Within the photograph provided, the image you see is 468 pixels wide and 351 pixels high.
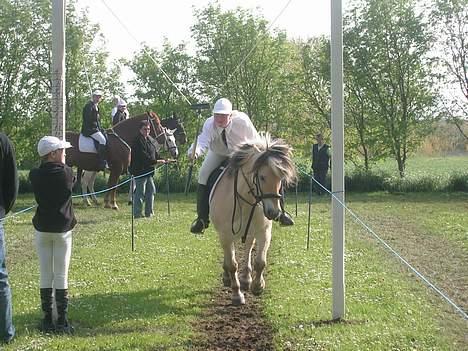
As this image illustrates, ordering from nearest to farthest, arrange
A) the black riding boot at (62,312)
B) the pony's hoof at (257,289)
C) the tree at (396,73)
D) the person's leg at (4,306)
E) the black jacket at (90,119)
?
the person's leg at (4,306) → the black riding boot at (62,312) → the pony's hoof at (257,289) → the black jacket at (90,119) → the tree at (396,73)

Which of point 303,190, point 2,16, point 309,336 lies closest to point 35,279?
point 309,336

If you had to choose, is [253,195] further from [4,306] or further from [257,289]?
[4,306]

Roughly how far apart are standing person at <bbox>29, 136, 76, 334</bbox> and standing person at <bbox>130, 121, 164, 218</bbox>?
32.4ft

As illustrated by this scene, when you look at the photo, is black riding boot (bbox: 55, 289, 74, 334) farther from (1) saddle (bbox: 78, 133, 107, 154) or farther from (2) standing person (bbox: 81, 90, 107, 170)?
(1) saddle (bbox: 78, 133, 107, 154)

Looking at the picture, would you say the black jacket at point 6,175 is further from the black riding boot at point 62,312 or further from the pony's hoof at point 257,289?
the pony's hoof at point 257,289

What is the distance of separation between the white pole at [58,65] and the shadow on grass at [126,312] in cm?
209

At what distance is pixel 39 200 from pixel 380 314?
3.95 m

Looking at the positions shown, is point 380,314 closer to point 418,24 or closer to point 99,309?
point 99,309

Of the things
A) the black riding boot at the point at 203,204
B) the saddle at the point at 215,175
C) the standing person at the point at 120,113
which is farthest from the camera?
the standing person at the point at 120,113

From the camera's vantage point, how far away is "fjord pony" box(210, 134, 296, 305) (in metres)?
7.62

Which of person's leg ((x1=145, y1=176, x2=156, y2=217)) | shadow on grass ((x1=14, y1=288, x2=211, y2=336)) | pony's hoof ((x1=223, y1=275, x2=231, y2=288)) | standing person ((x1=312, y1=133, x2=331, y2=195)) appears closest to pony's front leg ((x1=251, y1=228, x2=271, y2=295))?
pony's hoof ((x1=223, y1=275, x2=231, y2=288))

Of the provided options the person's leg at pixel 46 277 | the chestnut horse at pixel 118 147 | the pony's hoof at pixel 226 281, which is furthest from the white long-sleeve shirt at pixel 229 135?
the chestnut horse at pixel 118 147

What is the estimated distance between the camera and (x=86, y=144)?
738 inches

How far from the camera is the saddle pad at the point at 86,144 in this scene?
18734 mm
